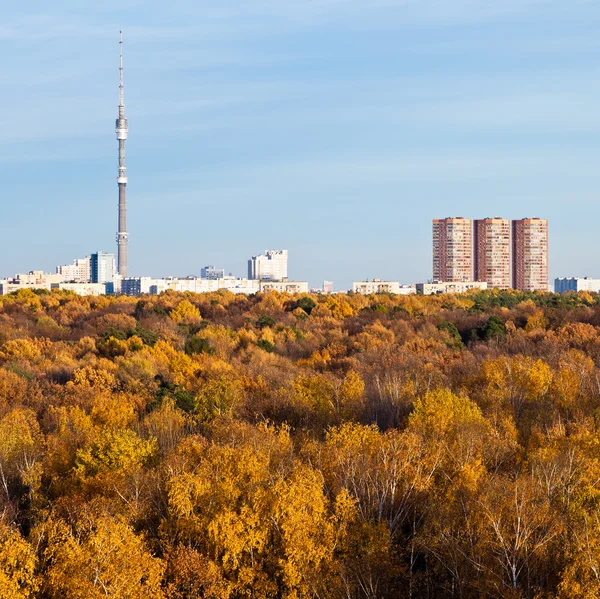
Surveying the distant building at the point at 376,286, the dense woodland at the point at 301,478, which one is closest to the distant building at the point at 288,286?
the distant building at the point at 376,286

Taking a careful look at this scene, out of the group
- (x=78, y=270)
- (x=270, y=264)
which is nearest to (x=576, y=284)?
(x=270, y=264)

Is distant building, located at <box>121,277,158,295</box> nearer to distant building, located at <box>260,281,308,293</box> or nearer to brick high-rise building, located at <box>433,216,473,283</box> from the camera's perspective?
distant building, located at <box>260,281,308,293</box>

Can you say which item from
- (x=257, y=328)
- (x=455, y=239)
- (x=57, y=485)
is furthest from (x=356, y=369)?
(x=455, y=239)

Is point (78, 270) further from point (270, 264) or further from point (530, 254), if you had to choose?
point (530, 254)

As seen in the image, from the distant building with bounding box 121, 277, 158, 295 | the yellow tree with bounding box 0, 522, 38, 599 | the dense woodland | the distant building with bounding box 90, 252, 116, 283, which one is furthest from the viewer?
the distant building with bounding box 90, 252, 116, 283

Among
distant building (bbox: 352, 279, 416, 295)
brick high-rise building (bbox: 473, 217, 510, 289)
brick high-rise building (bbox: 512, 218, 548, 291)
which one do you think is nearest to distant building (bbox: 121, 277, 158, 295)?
distant building (bbox: 352, 279, 416, 295)
